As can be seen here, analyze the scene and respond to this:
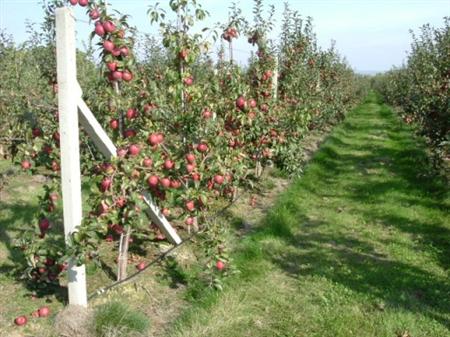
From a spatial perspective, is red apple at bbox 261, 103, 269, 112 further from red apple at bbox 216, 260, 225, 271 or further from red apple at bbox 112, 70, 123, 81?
red apple at bbox 112, 70, 123, 81

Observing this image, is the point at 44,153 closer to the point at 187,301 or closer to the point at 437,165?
the point at 187,301

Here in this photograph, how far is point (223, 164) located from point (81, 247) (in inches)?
73.3

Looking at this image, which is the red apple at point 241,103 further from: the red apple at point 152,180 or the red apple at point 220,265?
the red apple at point 152,180

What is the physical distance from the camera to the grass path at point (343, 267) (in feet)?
13.8

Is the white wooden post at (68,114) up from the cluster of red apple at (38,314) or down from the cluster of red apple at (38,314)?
up

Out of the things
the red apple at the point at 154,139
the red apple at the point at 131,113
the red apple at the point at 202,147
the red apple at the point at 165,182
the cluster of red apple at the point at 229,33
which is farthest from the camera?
the cluster of red apple at the point at 229,33

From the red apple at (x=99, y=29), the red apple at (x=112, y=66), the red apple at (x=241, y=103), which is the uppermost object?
the red apple at (x=99, y=29)

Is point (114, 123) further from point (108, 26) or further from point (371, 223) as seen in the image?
point (371, 223)

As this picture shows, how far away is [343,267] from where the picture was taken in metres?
5.55

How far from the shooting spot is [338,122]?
67.5 ft

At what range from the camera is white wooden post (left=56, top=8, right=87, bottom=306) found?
363 cm

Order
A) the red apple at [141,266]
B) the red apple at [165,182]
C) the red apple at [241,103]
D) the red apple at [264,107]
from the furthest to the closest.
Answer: the red apple at [264,107] → the red apple at [241,103] → the red apple at [141,266] → the red apple at [165,182]

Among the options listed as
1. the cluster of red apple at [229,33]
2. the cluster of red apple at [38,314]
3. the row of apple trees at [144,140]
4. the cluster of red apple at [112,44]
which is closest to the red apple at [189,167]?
the row of apple trees at [144,140]

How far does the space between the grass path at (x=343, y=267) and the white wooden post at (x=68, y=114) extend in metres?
1.36
